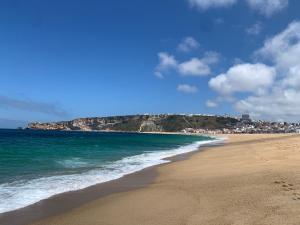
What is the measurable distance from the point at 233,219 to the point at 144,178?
9.83m

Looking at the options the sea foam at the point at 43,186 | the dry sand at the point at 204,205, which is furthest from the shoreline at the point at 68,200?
the dry sand at the point at 204,205

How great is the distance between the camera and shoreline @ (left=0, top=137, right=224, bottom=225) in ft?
34.1

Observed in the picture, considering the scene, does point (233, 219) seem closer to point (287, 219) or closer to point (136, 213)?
point (287, 219)

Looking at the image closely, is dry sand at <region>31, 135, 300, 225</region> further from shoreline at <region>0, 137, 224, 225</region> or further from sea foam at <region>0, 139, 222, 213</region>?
sea foam at <region>0, 139, 222, 213</region>

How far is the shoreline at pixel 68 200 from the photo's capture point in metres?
10.4

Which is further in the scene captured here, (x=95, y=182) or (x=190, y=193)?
(x=95, y=182)

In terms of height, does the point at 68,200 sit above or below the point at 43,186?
below

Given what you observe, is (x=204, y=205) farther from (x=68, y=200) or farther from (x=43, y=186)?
(x=43, y=186)

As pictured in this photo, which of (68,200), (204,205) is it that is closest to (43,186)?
(68,200)

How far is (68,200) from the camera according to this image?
12.7m

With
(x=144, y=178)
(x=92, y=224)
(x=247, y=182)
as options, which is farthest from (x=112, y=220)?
(x=144, y=178)

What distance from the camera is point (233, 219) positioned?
8.79 m

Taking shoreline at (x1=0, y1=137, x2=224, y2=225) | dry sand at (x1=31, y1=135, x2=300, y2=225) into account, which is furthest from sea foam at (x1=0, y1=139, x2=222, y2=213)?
dry sand at (x1=31, y1=135, x2=300, y2=225)

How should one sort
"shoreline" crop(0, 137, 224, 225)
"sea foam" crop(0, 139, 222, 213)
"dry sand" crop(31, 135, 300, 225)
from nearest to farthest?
"dry sand" crop(31, 135, 300, 225), "shoreline" crop(0, 137, 224, 225), "sea foam" crop(0, 139, 222, 213)
